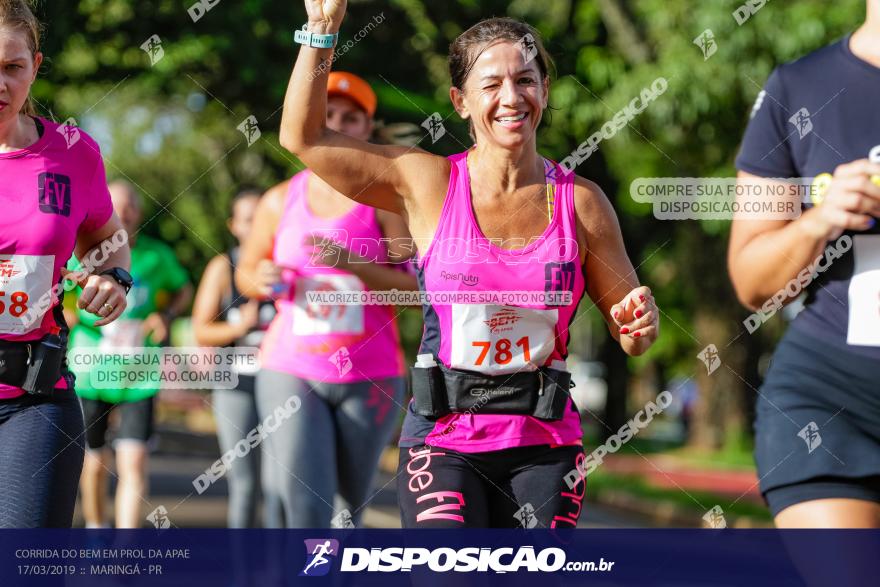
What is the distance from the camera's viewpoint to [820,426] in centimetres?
303

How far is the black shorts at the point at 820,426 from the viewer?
2.98m

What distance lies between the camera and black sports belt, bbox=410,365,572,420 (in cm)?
362

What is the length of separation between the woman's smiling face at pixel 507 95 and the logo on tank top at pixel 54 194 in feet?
3.71

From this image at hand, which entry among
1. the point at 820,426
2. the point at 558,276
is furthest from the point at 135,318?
the point at 820,426

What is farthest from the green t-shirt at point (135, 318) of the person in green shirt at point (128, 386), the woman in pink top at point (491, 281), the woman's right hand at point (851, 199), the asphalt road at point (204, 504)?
the woman's right hand at point (851, 199)

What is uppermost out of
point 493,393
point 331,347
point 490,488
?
point 331,347

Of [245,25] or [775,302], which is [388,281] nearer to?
[775,302]

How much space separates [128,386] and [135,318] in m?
0.41

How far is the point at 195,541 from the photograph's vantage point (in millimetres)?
4402

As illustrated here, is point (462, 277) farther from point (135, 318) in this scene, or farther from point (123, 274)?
point (135, 318)

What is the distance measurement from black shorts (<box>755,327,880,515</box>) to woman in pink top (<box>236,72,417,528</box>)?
248 centimetres

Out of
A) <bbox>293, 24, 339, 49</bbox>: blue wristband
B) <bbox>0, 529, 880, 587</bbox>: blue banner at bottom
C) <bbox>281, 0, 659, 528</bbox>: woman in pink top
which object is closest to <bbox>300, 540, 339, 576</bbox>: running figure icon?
<bbox>0, 529, 880, 587</bbox>: blue banner at bottom

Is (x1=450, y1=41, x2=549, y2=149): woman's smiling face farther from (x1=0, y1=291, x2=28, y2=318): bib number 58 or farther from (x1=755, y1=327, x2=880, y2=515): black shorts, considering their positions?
(x1=0, y1=291, x2=28, y2=318): bib number 58

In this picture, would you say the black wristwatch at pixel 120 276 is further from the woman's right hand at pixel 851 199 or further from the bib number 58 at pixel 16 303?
the woman's right hand at pixel 851 199
